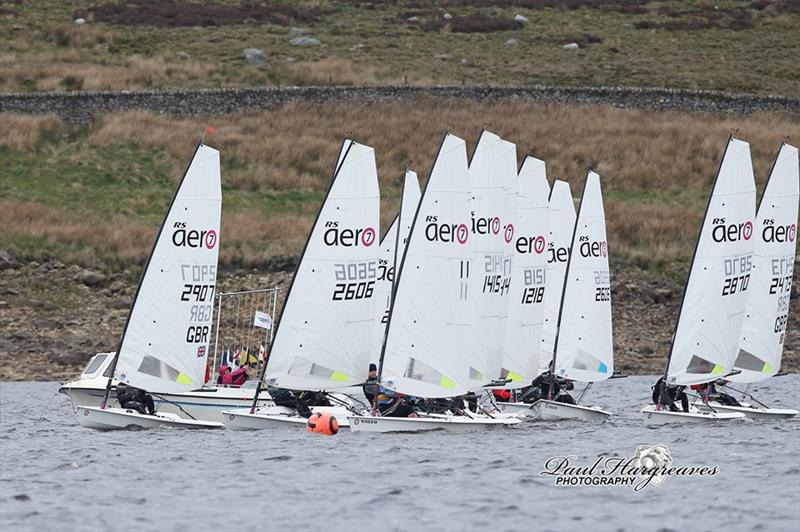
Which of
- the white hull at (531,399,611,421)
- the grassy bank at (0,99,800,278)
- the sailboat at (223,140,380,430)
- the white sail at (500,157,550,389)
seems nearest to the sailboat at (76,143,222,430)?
the sailboat at (223,140,380,430)

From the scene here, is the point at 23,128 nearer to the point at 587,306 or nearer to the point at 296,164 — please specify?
the point at 296,164

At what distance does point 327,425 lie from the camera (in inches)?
1085

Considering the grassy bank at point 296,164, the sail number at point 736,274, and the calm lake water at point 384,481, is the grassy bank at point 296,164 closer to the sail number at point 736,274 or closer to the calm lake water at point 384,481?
the sail number at point 736,274

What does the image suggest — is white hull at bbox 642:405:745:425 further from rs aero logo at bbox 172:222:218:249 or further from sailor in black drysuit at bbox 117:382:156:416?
sailor in black drysuit at bbox 117:382:156:416

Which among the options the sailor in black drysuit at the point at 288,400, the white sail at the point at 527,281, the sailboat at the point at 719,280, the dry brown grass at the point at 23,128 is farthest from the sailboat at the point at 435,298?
the dry brown grass at the point at 23,128

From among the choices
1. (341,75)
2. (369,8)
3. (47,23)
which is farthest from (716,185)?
(369,8)

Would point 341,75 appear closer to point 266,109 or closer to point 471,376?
point 266,109

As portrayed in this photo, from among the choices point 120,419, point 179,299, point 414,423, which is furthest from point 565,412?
point 120,419

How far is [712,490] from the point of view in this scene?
21.4m

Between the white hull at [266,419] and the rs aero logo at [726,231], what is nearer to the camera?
the white hull at [266,419]

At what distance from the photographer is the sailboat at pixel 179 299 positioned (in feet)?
95.8

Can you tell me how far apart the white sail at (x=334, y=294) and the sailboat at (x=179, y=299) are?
7.54 feet

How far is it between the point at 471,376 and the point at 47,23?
66.6m

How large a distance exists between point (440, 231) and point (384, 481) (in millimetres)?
6909
